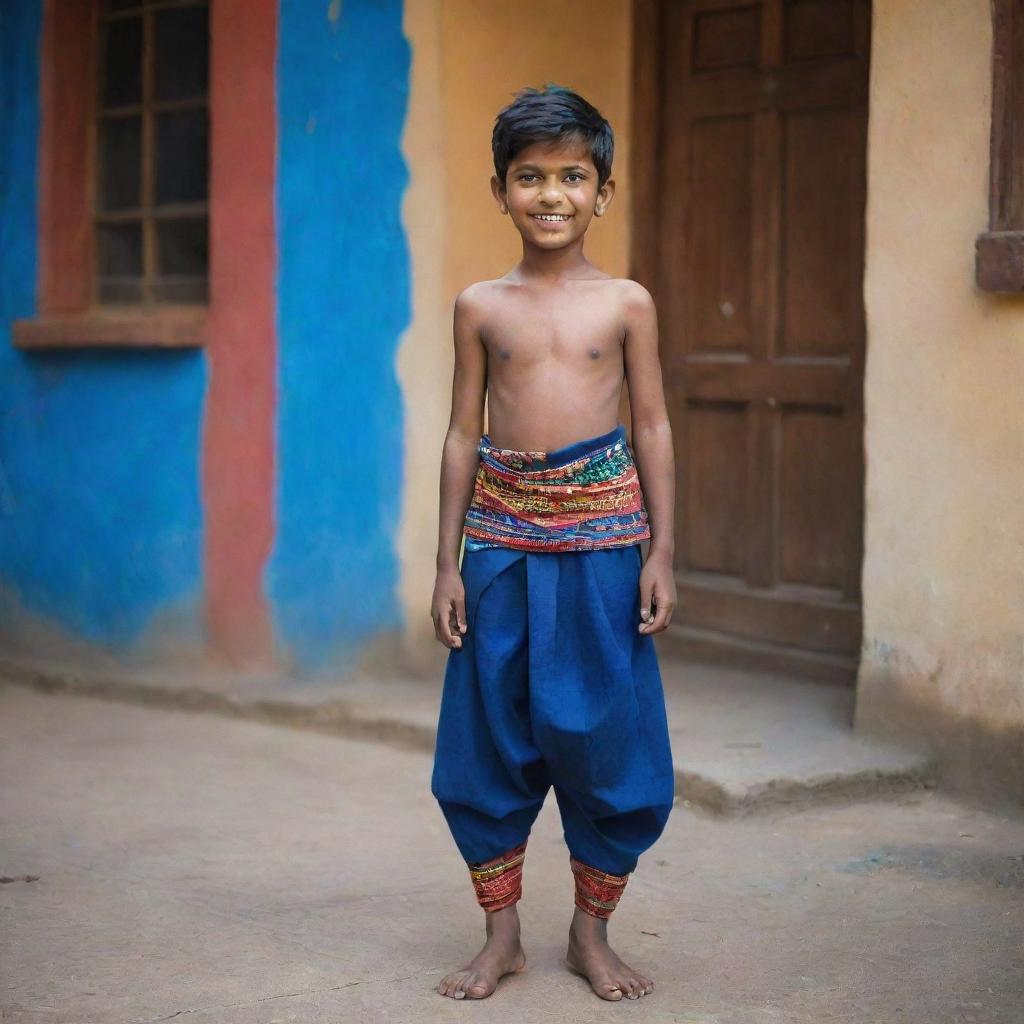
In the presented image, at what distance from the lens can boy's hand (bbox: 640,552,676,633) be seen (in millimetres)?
3260

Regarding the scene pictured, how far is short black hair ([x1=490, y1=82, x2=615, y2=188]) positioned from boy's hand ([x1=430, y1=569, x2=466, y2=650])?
797 millimetres

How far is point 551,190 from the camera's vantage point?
322cm

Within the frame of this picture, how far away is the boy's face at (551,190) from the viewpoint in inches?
127

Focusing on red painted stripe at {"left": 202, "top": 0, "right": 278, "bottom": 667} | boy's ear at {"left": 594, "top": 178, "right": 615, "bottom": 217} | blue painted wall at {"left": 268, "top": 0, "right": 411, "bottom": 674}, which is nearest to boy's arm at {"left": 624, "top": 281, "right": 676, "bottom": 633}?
boy's ear at {"left": 594, "top": 178, "right": 615, "bottom": 217}

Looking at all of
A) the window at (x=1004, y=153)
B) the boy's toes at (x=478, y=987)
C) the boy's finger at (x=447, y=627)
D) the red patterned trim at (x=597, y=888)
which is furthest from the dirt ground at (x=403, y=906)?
the window at (x=1004, y=153)

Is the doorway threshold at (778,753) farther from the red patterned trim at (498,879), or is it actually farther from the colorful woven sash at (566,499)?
the colorful woven sash at (566,499)

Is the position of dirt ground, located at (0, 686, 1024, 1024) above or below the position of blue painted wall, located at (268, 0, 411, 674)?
below

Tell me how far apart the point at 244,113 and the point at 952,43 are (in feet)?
8.57

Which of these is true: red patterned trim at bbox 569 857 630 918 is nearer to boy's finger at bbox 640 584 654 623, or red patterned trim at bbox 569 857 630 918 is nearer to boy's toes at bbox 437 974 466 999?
boy's toes at bbox 437 974 466 999

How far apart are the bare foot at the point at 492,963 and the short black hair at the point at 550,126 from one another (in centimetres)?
147

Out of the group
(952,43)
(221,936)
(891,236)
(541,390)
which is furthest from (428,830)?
(952,43)

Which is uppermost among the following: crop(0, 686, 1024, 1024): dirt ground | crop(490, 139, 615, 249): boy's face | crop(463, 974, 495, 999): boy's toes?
crop(490, 139, 615, 249): boy's face

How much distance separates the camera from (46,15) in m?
6.69

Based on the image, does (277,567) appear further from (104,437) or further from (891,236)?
(891,236)
